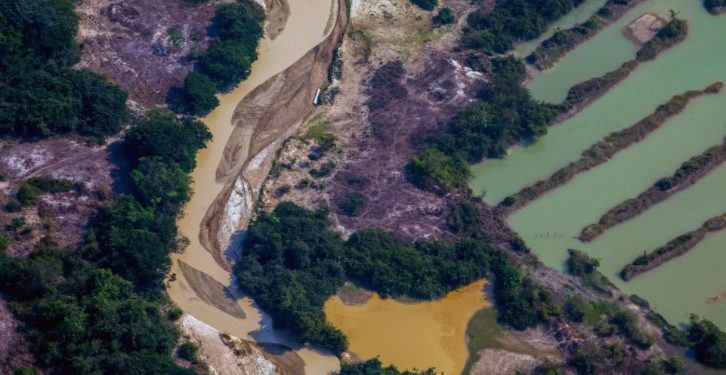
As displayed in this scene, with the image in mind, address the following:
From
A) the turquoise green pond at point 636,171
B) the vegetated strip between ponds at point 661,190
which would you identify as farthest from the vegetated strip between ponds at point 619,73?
the vegetated strip between ponds at point 661,190

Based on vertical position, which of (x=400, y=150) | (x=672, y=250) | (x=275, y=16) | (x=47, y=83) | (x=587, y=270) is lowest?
(x=47, y=83)

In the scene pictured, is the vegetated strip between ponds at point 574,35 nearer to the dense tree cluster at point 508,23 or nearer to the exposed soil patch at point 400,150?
the dense tree cluster at point 508,23

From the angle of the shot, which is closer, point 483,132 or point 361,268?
point 361,268

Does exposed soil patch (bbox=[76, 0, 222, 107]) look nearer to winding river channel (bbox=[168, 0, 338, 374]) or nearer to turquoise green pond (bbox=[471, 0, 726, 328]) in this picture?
winding river channel (bbox=[168, 0, 338, 374])

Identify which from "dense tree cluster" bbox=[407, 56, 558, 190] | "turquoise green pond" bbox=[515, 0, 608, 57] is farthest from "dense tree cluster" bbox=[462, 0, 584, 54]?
"dense tree cluster" bbox=[407, 56, 558, 190]

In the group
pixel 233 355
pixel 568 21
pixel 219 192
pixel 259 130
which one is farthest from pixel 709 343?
pixel 259 130

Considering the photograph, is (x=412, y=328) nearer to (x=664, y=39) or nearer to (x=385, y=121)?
(x=385, y=121)
